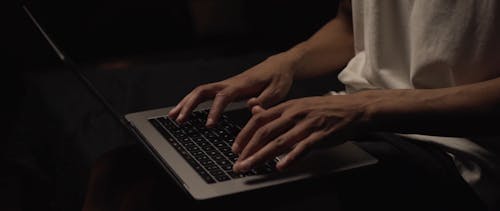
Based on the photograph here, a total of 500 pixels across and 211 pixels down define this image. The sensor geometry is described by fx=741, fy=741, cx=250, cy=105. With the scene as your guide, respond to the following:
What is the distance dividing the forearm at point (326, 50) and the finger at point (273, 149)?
1.19 ft

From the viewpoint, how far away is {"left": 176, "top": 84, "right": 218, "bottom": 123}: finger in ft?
3.81

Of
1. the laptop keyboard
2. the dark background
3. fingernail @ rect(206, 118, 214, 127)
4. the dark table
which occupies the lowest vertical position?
the dark background

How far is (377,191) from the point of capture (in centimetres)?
114

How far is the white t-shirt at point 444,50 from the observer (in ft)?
3.64

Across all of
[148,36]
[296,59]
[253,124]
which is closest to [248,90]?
[296,59]

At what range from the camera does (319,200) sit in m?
1.11

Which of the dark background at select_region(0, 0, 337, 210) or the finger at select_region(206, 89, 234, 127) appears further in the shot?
the dark background at select_region(0, 0, 337, 210)

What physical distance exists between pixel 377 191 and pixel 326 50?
0.36 meters

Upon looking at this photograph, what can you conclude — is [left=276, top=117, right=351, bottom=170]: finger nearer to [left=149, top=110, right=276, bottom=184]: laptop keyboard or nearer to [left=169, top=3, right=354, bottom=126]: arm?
[left=149, top=110, right=276, bottom=184]: laptop keyboard

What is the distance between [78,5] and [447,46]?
7.05 ft

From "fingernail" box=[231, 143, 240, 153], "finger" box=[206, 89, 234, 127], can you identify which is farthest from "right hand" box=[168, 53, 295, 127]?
"fingernail" box=[231, 143, 240, 153]

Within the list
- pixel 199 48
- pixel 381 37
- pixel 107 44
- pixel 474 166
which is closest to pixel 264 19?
pixel 199 48

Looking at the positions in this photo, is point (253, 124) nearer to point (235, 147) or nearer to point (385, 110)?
point (235, 147)

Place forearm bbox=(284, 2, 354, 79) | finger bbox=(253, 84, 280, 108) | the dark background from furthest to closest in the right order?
the dark background, forearm bbox=(284, 2, 354, 79), finger bbox=(253, 84, 280, 108)
